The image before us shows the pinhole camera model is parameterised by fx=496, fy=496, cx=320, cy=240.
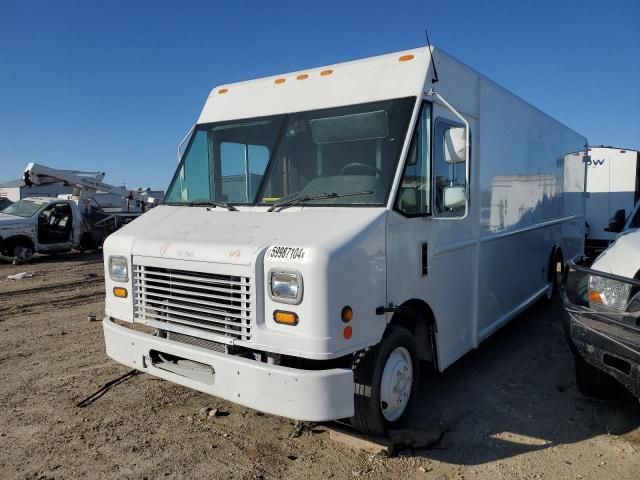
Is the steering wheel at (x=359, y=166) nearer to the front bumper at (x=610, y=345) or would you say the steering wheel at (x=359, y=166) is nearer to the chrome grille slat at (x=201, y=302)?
the chrome grille slat at (x=201, y=302)

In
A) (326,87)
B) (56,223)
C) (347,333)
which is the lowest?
(347,333)

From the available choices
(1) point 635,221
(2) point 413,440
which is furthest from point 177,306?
(1) point 635,221

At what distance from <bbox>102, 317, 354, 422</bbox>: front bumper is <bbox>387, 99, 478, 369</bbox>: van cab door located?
82 cm

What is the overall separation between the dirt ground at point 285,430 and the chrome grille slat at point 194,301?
3.08 ft

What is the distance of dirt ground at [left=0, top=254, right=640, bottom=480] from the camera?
137 inches

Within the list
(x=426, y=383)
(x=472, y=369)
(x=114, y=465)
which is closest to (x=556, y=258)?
(x=472, y=369)

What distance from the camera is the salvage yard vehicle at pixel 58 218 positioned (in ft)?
46.4

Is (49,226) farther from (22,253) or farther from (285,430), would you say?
(285,430)

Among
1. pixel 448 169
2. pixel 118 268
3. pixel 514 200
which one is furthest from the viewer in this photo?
pixel 514 200

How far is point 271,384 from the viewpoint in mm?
3166

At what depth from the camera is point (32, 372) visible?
17.6 feet

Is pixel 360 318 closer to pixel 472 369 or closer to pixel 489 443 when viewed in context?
pixel 489 443

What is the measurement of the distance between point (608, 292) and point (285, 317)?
239 cm

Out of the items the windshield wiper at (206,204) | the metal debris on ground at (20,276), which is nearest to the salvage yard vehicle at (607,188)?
the windshield wiper at (206,204)
